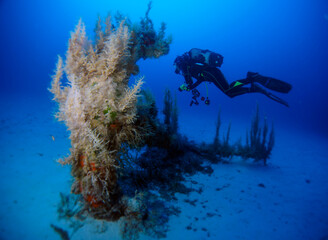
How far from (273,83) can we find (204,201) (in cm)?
486

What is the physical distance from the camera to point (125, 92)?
108 inches

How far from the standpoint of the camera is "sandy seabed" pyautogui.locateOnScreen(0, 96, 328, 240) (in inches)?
103

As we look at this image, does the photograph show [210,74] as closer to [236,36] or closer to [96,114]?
[96,114]

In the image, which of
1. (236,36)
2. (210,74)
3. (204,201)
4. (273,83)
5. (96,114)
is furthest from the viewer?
Answer: (236,36)

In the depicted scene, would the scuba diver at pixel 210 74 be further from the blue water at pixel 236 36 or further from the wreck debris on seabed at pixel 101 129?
the blue water at pixel 236 36

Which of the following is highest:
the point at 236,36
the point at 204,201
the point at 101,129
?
the point at 236,36

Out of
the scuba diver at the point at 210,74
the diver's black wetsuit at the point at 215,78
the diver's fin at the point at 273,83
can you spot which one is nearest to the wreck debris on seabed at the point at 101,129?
the scuba diver at the point at 210,74

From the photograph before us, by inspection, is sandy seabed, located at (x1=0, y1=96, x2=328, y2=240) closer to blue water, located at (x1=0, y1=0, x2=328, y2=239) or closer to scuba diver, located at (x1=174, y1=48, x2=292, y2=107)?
scuba diver, located at (x1=174, y1=48, x2=292, y2=107)

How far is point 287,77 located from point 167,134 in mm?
92278

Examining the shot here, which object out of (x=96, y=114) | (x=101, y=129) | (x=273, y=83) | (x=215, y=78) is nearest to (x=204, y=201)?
(x=101, y=129)

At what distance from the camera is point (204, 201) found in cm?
379

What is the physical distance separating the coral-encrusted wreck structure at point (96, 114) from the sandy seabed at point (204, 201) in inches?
19.2

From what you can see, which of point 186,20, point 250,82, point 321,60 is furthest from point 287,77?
point 250,82

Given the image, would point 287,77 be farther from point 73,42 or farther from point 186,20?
point 73,42
